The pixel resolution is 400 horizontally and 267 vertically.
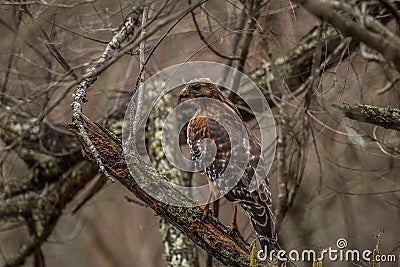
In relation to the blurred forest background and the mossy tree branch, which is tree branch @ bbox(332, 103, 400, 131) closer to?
the blurred forest background

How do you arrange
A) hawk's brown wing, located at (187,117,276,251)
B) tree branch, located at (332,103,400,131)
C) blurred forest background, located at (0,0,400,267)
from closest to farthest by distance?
tree branch, located at (332,103,400,131)
hawk's brown wing, located at (187,117,276,251)
blurred forest background, located at (0,0,400,267)

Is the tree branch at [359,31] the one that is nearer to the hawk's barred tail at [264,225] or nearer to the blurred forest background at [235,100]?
the blurred forest background at [235,100]

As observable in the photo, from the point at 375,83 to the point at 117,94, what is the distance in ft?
7.95

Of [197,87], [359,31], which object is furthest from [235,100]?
[359,31]

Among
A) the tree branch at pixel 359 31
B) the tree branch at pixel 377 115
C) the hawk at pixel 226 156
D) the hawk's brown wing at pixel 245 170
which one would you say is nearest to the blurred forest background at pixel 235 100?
the tree branch at pixel 377 115

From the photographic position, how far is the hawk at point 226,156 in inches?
169

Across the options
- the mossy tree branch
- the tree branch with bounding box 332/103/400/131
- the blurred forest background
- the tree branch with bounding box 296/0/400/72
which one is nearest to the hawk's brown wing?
the mossy tree branch

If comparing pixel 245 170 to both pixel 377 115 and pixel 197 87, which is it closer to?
pixel 197 87

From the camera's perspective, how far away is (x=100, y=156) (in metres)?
3.71

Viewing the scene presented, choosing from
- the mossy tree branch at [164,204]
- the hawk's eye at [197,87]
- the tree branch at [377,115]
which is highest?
the hawk's eye at [197,87]

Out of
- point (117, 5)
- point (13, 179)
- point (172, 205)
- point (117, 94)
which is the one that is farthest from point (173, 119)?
point (172, 205)

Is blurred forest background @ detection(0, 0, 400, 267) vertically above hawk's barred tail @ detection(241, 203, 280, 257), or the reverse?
blurred forest background @ detection(0, 0, 400, 267)

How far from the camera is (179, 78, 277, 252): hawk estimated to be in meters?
4.30

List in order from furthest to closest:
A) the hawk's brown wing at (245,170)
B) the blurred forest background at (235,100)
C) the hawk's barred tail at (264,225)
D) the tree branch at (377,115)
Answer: the blurred forest background at (235,100)
the hawk's brown wing at (245,170)
the hawk's barred tail at (264,225)
the tree branch at (377,115)
